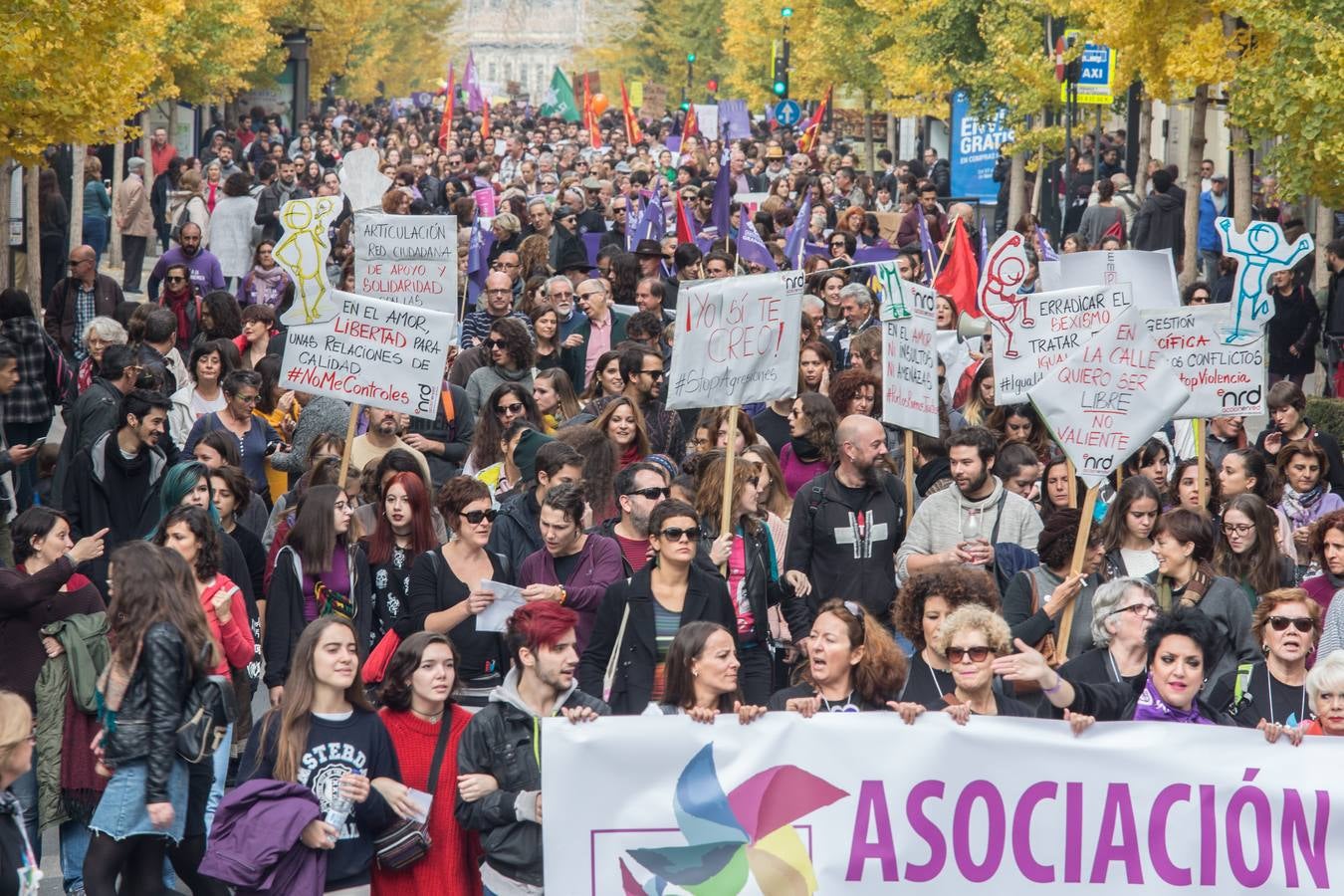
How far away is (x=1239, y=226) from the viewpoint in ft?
72.5

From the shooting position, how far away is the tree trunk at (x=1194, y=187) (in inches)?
906

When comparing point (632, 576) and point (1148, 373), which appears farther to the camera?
point (1148, 373)

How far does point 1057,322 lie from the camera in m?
9.33

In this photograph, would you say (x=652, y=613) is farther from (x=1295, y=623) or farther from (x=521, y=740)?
(x=1295, y=623)

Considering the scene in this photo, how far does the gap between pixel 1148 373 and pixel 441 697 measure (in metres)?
3.55

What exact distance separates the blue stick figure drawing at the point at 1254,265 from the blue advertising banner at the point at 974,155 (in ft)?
74.9

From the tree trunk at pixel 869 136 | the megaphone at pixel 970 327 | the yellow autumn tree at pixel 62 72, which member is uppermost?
the tree trunk at pixel 869 136

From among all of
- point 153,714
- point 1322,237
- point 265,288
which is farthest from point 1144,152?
point 153,714

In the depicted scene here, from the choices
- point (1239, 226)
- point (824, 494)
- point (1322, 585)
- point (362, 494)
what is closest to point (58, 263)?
point (1239, 226)

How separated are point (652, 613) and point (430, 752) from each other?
4.34ft

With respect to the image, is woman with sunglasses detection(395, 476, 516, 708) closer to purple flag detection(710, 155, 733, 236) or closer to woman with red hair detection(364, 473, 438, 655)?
woman with red hair detection(364, 473, 438, 655)

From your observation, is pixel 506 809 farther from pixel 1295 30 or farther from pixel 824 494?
pixel 1295 30

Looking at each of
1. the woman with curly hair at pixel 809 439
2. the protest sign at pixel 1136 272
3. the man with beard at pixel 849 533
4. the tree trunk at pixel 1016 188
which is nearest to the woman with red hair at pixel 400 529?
the man with beard at pixel 849 533

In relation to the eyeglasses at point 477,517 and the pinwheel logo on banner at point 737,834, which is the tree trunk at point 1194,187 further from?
the pinwheel logo on banner at point 737,834
